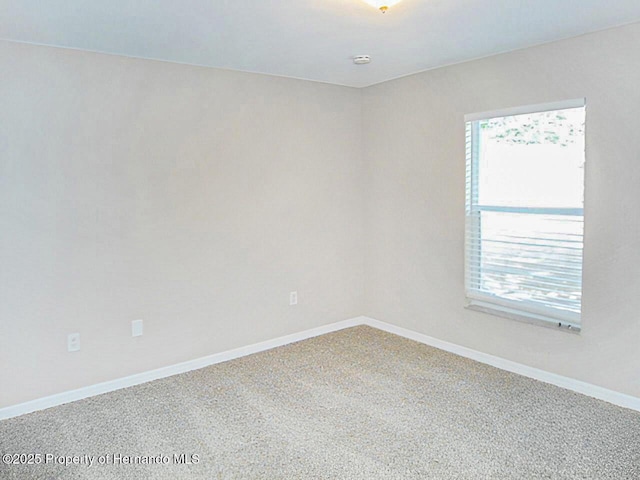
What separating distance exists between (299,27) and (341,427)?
2265 mm

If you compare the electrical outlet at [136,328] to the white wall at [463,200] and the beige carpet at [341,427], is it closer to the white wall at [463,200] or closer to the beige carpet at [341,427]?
the beige carpet at [341,427]

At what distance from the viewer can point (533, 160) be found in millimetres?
3430

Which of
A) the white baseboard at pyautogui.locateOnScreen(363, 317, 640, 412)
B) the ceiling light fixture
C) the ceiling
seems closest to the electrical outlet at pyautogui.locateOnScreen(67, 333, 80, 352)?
the ceiling

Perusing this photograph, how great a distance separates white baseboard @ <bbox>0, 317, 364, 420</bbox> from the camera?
10.1 ft

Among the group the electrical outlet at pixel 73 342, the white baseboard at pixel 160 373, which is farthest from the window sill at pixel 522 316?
the electrical outlet at pixel 73 342

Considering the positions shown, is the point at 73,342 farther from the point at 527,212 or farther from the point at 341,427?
the point at 527,212

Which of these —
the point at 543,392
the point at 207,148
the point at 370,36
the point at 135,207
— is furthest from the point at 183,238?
the point at 543,392

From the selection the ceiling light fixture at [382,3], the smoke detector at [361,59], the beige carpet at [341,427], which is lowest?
the beige carpet at [341,427]

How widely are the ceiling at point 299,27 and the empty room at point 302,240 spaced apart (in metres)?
0.02

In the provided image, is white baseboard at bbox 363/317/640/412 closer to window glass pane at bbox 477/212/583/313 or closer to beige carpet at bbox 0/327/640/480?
beige carpet at bbox 0/327/640/480

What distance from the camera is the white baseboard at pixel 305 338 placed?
3061 millimetres

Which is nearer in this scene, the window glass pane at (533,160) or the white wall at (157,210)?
the white wall at (157,210)

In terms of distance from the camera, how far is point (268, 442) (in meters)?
2.68

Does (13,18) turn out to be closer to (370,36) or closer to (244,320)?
(370,36)
